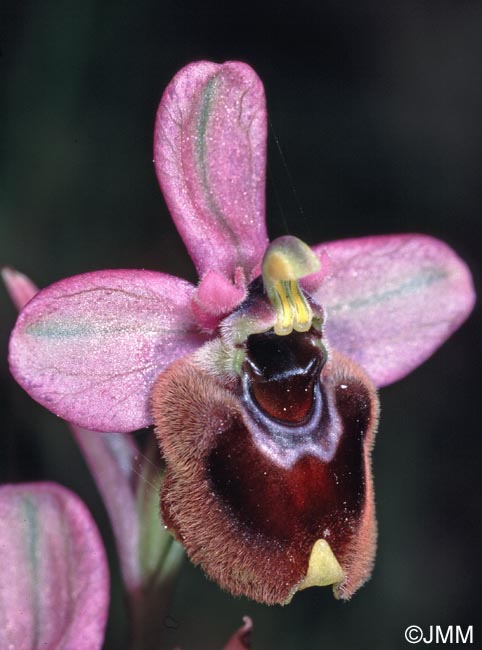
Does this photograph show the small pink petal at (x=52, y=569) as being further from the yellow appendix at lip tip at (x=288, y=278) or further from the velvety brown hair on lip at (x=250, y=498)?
the yellow appendix at lip tip at (x=288, y=278)

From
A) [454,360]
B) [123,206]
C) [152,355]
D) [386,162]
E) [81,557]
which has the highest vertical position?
[152,355]

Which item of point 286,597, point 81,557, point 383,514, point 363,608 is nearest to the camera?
point 286,597

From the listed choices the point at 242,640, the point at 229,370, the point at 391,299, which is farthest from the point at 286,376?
the point at 242,640

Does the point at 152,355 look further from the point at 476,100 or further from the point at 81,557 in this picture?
the point at 476,100

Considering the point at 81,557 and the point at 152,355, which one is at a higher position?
the point at 152,355

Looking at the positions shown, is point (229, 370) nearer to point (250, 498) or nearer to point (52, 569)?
point (250, 498)

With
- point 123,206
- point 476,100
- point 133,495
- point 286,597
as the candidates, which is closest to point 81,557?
point 133,495

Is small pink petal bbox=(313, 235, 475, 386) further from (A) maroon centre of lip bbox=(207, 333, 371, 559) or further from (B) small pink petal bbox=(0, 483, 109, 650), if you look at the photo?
(B) small pink petal bbox=(0, 483, 109, 650)

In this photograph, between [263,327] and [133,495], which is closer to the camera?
[263,327]
